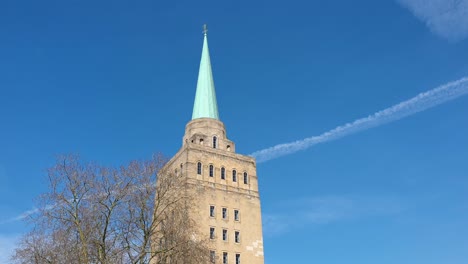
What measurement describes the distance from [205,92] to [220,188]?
47.4ft

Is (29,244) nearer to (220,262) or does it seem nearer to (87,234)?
(87,234)

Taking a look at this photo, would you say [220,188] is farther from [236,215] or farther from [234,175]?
[236,215]

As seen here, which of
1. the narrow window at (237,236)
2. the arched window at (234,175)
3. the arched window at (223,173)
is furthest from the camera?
the arched window at (234,175)

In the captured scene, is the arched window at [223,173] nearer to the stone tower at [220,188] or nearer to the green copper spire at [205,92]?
the stone tower at [220,188]

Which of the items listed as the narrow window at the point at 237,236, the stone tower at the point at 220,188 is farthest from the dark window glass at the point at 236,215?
the narrow window at the point at 237,236

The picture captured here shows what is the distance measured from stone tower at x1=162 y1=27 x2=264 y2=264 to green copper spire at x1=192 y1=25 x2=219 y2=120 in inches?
5.5

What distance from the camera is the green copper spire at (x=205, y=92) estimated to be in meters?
65.3

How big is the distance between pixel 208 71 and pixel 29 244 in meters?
41.2

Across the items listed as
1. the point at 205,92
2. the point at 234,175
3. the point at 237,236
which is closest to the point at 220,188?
the point at 234,175

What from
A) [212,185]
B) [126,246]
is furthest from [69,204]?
[212,185]

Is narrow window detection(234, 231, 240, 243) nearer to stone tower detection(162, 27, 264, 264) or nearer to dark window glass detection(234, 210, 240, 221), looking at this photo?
stone tower detection(162, 27, 264, 264)

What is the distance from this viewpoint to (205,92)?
67312 mm

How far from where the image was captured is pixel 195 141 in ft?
202

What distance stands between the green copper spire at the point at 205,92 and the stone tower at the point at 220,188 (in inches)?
5.5
